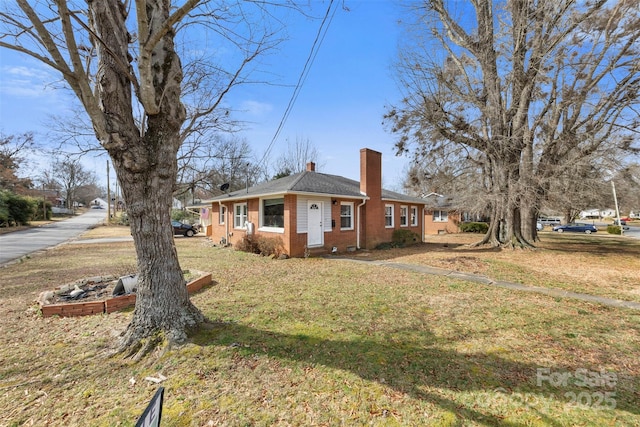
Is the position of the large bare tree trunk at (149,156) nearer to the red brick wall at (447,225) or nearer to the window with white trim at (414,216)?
the window with white trim at (414,216)

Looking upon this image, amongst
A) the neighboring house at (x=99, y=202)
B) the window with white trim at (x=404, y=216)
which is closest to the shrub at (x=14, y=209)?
the window with white trim at (x=404, y=216)

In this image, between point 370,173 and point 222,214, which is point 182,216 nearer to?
point 222,214

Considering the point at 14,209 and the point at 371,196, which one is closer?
the point at 371,196

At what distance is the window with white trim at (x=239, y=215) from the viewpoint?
13.9 metres

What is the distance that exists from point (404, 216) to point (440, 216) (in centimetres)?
1273

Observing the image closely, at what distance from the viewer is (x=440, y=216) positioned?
27453mm

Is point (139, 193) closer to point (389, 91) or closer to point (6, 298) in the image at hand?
point (6, 298)

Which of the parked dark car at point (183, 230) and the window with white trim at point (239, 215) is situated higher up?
the window with white trim at point (239, 215)

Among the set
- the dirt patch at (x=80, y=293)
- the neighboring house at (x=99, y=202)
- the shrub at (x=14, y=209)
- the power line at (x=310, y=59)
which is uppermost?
the neighboring house at (x=99, y=202)

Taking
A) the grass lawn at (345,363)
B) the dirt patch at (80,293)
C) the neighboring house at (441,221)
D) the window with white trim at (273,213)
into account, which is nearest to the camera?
the grass lawn at (345,363)

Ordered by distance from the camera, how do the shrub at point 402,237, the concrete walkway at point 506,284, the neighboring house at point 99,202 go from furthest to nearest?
1. the neighboring house at point 99,202
2. the shrub at point 402,237
3. the concrete walkway at point 506,284

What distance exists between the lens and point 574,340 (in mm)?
4027

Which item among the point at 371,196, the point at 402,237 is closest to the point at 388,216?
the point at 402,237

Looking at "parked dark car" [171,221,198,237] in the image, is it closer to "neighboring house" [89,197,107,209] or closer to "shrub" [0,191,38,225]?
"shrub" [0,191,38,225]
